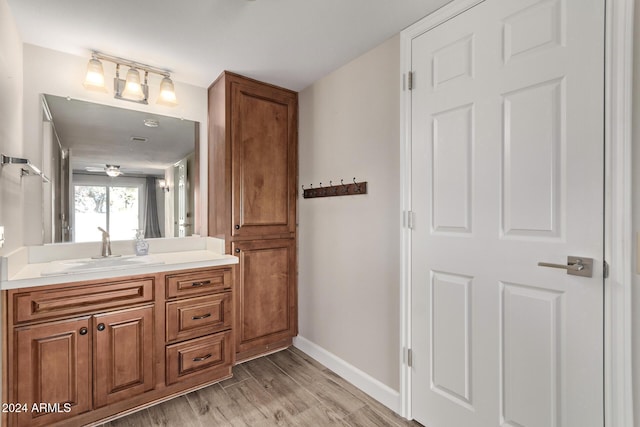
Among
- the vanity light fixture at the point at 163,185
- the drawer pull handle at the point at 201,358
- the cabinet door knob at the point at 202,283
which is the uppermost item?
the vanity light fixture at the point at 163,185

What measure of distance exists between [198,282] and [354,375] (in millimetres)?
1288

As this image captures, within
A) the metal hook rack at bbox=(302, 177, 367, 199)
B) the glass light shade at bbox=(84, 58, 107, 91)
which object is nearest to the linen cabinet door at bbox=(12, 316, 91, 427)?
the glass light shade at bbox=(84, 58, 107, 91)

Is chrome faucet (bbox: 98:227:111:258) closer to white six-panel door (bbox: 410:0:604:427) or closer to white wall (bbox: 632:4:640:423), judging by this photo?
white six-panel door (bbox: 410:0:604:427)

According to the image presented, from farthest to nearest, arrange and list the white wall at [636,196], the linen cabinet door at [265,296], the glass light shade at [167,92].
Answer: the linen cabinet door at [265,296], the glass light shade at [167,92], the white wall at [636,196]

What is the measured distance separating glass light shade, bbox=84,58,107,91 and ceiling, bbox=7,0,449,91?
103mm

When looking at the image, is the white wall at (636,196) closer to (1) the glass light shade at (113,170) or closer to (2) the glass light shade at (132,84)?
(2) the glass light shade at (132,84)

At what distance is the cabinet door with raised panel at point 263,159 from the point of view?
Answer: 8.00 ft

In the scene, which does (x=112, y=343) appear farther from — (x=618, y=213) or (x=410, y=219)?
(x=618, y=213)

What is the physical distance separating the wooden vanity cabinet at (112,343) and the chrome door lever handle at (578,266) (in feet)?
6.43

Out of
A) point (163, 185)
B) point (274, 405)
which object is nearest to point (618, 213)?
point (274, 405)

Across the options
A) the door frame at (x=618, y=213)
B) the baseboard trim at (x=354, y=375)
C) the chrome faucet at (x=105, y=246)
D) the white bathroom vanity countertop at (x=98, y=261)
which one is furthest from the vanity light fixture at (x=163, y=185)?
the door frame at (x=618, y=213)

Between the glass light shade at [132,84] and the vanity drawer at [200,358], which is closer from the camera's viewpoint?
the vanity drawer at [200,358]

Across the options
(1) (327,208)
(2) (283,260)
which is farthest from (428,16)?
(2) (283,260)

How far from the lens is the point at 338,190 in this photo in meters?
2.33
